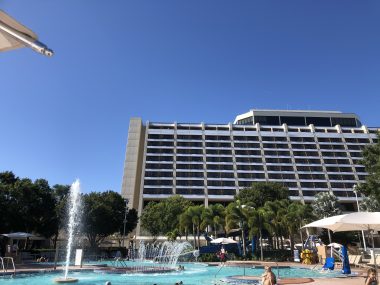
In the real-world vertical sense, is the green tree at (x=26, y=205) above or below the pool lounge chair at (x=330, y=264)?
above

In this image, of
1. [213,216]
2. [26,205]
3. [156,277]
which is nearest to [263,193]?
[213,216]

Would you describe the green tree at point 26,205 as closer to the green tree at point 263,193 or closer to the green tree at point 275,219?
the green tree at point 275,219

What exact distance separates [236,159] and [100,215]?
169 feet

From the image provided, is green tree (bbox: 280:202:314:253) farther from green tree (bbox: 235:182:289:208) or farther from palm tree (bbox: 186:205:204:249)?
green tree (bbox: 235:182:289:208)

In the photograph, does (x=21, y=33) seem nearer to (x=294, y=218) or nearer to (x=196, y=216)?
(x=294, y=218)

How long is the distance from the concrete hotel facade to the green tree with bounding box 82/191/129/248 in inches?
1099

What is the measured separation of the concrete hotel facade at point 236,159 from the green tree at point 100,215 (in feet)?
91.6

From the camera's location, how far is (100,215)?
50.7 meters

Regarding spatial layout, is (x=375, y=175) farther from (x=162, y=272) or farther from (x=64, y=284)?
(x=64, y=284)

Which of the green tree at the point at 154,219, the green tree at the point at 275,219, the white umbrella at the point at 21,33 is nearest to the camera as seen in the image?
the white umbrella at the point at 21,33

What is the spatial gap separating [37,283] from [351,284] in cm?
1560

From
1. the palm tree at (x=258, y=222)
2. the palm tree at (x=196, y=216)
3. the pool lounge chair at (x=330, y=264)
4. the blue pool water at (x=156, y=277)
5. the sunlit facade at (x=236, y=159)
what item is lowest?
the blue pool water at (x=156, y=277)

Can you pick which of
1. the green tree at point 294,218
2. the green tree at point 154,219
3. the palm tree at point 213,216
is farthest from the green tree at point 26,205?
the green tree at point 294,218

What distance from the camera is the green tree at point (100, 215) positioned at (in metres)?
50.3
